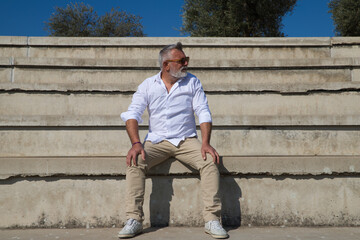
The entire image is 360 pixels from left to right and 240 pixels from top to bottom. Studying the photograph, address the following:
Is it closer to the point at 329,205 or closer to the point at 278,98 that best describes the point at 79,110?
the point at 278,98

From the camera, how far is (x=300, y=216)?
10.4 feet

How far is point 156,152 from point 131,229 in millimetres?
729

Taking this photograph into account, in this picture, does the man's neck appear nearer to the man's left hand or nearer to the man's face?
the man's face

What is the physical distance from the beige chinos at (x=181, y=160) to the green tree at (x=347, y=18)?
1588 cm

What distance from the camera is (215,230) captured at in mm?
2758

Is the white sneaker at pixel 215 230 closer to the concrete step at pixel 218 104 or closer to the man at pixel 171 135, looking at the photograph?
the man at pixel 171 135

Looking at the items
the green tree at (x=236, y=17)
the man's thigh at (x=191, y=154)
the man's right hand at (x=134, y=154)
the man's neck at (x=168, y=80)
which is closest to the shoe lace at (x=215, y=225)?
the man's thigh at (x=191, y=154)

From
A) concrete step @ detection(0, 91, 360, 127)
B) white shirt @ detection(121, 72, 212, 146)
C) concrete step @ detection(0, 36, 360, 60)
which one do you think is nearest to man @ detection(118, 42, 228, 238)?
A: white shirt @ detection(121, 72, 212, 146)

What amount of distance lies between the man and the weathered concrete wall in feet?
0.64

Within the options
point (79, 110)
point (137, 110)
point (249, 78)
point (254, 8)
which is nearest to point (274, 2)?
point (254, 8)

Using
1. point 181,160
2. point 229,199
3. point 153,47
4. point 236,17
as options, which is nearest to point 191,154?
point 181,160

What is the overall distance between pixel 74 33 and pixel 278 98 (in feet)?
55.6

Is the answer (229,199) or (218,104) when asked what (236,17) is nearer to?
(218,104)

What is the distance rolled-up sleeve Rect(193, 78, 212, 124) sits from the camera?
3238mm
